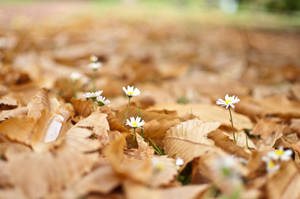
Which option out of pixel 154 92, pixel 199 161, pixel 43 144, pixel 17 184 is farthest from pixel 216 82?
pixel 17 184

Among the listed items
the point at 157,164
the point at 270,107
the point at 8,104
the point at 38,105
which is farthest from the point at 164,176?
the point at 270,107

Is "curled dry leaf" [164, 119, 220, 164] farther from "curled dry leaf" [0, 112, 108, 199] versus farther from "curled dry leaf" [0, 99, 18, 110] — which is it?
"curled dry leaf" [0, 99, 18, 110]

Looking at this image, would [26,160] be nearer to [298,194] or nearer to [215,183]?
[215,183]

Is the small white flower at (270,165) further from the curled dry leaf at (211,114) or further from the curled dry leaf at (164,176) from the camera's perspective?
the curled dry leaf at (211,114)

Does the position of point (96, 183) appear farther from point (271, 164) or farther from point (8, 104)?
point (8, 104)

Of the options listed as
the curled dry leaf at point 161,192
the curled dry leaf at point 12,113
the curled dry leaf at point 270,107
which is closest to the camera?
the curled dry leaf at point 161,192

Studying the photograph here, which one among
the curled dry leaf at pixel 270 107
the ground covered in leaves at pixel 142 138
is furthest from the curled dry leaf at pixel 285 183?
the curled dry leaf at pixel 270 107
